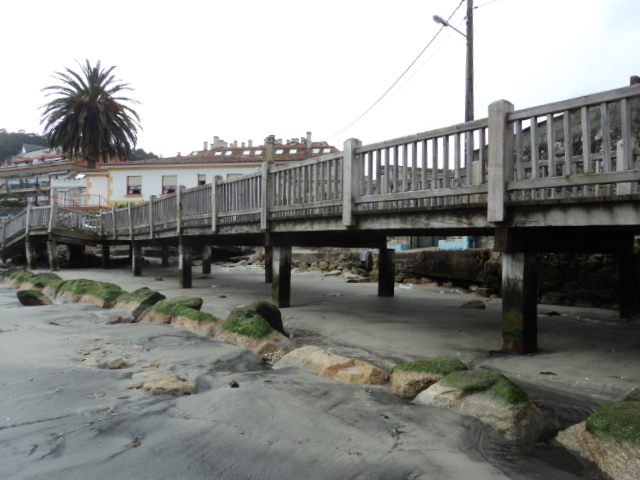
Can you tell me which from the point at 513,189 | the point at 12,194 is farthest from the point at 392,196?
the point at 12,194

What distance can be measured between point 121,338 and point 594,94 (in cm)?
645

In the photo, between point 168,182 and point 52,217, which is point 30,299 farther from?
point 168,182

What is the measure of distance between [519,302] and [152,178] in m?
41.3

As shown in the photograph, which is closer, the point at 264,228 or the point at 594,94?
the point at 594,94

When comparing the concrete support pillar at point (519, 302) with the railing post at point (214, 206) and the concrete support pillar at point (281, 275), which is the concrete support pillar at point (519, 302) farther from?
the railing post at point (214, 206)

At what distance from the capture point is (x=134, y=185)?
42.4 meters

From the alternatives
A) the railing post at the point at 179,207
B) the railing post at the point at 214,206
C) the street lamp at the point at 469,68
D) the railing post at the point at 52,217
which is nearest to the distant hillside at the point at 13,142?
the railing post at the point at 52,217

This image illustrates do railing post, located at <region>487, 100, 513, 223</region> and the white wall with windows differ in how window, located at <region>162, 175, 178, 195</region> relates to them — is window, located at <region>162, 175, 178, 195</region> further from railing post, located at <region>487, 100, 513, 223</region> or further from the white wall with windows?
railing post, located at <region>487, 100, 513, 223</region>

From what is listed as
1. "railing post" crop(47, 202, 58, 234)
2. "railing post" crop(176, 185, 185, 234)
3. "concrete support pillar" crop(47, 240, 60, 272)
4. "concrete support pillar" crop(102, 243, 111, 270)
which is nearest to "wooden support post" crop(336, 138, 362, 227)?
"railing post" crop(176, 185, 185, 234)

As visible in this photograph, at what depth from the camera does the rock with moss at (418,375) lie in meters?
4.16

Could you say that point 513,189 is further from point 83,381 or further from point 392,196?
point 83,381

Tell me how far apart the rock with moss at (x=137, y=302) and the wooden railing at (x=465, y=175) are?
2.54 meters

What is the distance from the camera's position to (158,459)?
Answer: 2.85 meters

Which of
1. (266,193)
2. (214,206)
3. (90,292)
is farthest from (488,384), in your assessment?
(90,292)
